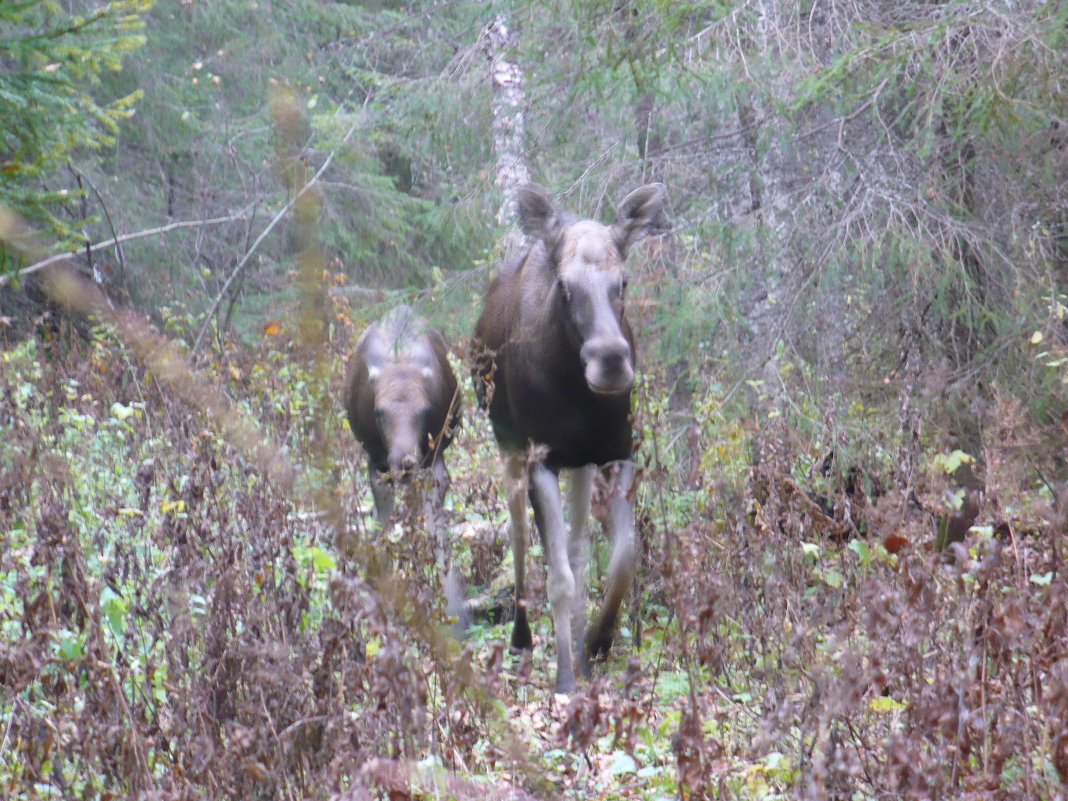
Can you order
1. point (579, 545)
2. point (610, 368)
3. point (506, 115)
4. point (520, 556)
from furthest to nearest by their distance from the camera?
point (506, 115) → point (520, 556) → point (579, 545) → point (610, 368)

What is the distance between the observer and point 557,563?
6055mm

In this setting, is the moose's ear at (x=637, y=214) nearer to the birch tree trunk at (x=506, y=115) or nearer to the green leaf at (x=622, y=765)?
the birch tree trunk at (x=506, y=115)

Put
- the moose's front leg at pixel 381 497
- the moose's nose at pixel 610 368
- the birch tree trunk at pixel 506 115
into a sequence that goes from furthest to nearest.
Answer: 1. the birch tree trunk at pixel 506 115
2. the moose's front leg at pixel 381 497
3. the moose's nose at pixel 610 368

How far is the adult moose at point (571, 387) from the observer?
583 cm

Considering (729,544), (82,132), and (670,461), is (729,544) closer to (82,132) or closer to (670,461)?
(670,461)

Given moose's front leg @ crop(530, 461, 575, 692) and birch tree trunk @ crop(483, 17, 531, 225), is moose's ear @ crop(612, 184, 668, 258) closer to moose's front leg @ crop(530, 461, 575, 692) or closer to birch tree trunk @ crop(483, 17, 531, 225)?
moose's front leg @ crop(530, 461, 575, 692)

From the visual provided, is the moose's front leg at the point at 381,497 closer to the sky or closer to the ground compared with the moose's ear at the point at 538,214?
closer to the ground

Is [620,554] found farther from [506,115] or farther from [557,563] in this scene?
[506,115]

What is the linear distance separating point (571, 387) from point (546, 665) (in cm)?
153

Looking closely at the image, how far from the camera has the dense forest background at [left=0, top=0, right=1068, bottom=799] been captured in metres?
3.36

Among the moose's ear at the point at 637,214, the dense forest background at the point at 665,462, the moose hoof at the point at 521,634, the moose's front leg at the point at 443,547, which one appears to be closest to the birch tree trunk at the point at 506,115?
the dense forest background at the point at 665,462

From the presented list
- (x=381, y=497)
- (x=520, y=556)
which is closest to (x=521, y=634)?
(x=520, y=556)

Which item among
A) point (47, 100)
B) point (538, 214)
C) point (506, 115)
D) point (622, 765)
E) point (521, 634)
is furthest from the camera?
point (506, 115)

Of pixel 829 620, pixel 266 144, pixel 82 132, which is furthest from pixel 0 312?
pixel 829 620
